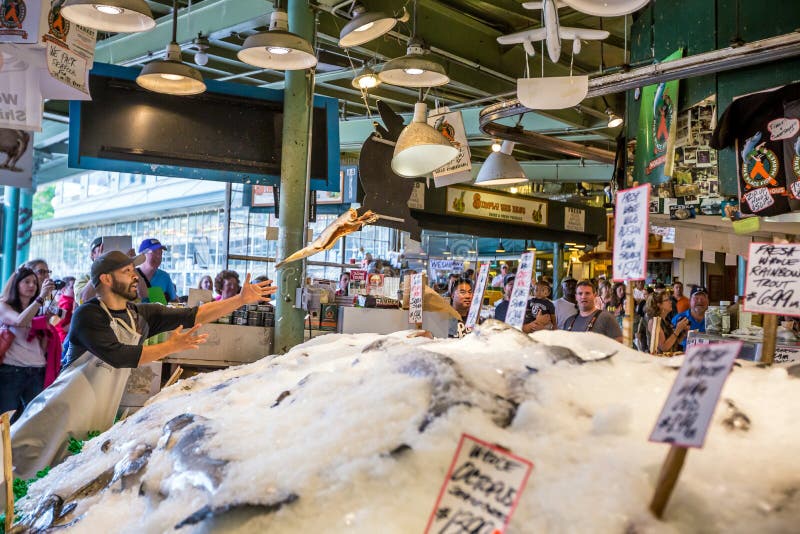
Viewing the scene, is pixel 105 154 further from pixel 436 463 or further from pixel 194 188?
pixel 194 188

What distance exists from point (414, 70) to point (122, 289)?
2.32 metres

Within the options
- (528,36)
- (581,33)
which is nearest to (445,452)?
(581,33)

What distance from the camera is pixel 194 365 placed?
5336 mm

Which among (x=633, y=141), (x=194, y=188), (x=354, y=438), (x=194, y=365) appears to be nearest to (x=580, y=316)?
(x=633, y=141)

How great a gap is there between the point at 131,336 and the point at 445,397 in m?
2.48

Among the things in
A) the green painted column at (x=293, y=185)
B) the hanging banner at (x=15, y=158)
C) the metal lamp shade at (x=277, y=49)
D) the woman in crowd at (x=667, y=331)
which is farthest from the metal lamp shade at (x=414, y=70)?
the hanging banner at (x=15, y=158)

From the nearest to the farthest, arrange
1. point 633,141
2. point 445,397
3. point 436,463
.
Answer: point 436,463 < point 445,397 < point 633,141

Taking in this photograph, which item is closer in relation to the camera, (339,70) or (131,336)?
(131,336)

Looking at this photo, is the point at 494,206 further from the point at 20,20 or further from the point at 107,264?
the point at 107,264

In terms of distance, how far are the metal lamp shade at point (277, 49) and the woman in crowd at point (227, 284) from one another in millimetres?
2887

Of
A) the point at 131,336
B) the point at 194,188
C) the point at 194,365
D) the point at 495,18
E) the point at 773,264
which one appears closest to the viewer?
the point at 773,264

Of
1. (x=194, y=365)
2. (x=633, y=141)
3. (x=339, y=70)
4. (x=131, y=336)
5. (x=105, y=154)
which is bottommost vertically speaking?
(x=194, y=365)

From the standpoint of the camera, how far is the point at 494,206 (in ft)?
35.7

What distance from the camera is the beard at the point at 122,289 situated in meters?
3.25
